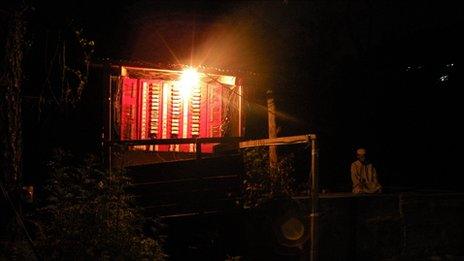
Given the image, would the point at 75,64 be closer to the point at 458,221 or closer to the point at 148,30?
the point at 148,30

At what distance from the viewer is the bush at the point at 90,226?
827 centimetres

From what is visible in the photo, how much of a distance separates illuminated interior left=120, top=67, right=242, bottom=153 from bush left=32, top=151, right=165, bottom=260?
3.78 meters

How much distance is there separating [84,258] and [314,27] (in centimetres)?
1384

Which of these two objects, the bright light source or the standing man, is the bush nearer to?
the bright light source

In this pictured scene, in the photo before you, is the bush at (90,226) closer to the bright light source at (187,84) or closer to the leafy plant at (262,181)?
the leafy plant at (262,181)

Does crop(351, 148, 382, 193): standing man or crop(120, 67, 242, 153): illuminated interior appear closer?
crop(120, 67, 242, 153): illuminated interior

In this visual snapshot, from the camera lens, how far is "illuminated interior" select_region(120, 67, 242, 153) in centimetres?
1283

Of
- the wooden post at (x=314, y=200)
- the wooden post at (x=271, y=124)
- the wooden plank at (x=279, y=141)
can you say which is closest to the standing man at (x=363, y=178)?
the wooden post at (x=271, y=124)

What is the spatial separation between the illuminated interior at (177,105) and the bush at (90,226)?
3783 mm

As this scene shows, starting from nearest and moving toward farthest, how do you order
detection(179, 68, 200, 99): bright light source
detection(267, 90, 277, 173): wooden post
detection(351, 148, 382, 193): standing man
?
detection(267, 90, 277, 173): wooden post → detection(179, 68, 200, 99): bright light source → detection(351, 148, 382, 193): standing man

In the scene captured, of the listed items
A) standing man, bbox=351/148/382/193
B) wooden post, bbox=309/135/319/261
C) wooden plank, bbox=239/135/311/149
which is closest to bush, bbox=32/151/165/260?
wooden post, bbox=309/135/319/261

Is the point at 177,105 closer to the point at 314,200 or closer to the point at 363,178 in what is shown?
the point at 314,200

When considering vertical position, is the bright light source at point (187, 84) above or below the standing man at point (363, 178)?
above

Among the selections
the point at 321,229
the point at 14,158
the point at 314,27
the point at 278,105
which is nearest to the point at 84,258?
the point at 14,158
